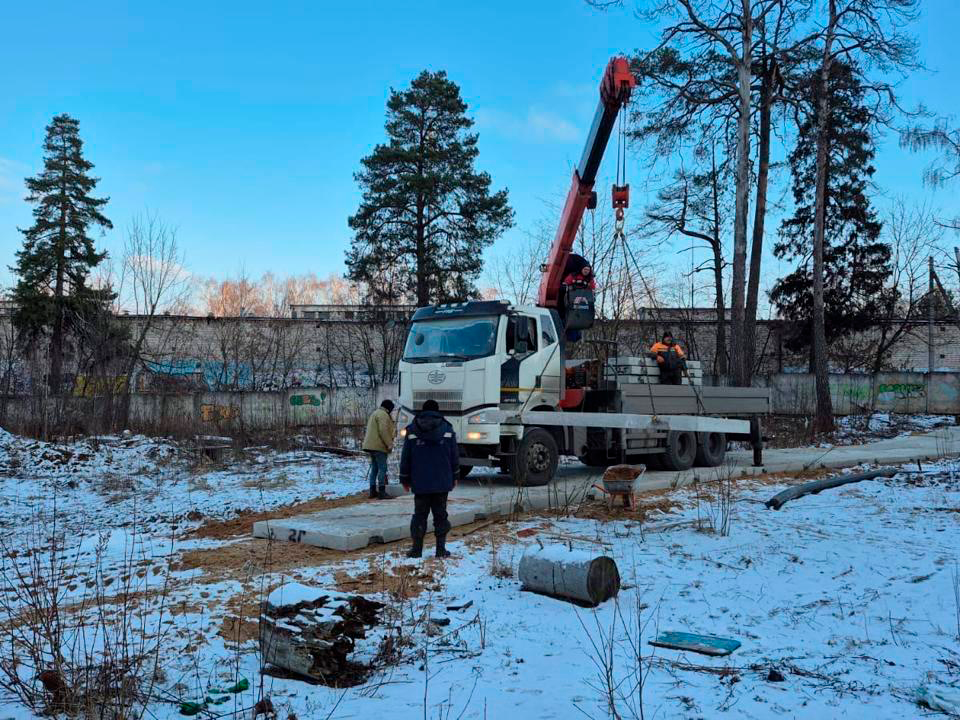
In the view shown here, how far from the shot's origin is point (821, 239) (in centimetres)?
2295

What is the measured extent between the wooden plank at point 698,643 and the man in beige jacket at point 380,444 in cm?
652

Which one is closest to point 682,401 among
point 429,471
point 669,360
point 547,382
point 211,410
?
point 669,360

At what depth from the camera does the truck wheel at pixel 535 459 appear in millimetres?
11914

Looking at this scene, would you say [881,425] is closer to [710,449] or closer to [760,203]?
[760,203]

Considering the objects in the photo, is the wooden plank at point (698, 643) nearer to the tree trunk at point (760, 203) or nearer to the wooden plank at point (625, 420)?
the wooden plank at point (625, 420)

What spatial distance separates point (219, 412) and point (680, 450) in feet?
53.1

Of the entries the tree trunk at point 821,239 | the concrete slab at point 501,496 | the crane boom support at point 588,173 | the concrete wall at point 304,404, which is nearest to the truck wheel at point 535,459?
the concrete slab at point 501,496

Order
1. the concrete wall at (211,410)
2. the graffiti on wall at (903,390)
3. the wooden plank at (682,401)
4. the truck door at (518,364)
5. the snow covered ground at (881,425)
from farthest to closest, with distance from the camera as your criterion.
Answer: the graffiti on wall at (903,390) < the snow covered ground at (881,425) < the concrete wall at (211,410) < the wooden plank at (682,401) < the truck door at (518,364)

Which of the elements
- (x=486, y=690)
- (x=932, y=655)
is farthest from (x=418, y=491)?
(x=932, y=655)

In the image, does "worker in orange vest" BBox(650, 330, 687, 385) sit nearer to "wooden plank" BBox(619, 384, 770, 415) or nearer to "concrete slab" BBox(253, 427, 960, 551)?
"wooden plank" BBox(619, 384, 770, 415)

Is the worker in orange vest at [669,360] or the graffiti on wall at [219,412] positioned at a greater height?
the worker in orange vest at [669,360]

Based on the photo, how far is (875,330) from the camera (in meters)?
35.1

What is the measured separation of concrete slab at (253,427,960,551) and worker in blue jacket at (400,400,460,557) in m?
0.90

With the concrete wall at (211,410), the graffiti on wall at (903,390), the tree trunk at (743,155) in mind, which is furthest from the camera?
the graffiti on wall at (903,390)
